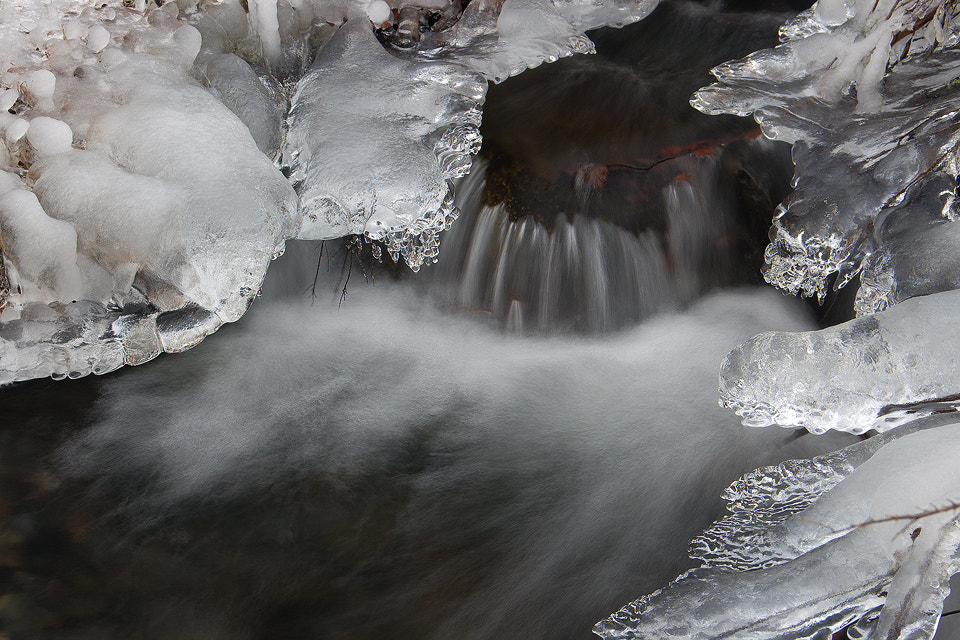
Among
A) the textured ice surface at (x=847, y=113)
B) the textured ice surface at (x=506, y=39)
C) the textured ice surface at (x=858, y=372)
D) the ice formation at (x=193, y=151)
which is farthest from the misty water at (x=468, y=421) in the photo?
the textured ice surface at (x=858, y=372)

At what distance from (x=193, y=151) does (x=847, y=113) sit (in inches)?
109

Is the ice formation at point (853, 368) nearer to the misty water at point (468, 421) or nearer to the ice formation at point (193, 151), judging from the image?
the misty water at point (468, 421)

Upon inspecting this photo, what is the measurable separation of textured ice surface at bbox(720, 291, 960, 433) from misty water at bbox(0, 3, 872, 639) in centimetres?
54

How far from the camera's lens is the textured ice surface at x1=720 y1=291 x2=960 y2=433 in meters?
2.40

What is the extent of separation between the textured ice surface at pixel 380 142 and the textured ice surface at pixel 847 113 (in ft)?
3.82

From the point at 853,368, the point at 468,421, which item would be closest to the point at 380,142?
the point at 468,421

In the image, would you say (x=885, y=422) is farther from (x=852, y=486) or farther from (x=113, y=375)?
(x=113, y=375)

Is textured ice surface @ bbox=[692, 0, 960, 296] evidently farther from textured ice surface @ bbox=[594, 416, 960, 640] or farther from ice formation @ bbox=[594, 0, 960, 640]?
textured ice surface @ bbox=[594, 416, 960, 640]

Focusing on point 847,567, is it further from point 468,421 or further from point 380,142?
point 380,142

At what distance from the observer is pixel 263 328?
10.9 ft

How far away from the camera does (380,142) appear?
2.95 metres

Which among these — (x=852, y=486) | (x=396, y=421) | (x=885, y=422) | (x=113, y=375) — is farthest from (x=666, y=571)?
(x=113, y=375)

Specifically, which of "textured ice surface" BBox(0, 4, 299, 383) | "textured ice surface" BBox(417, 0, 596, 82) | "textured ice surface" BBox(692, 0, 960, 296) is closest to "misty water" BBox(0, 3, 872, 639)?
"textured ice surface" BBox(417, 0, 596, 82)

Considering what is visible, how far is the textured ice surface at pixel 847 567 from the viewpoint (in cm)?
212
